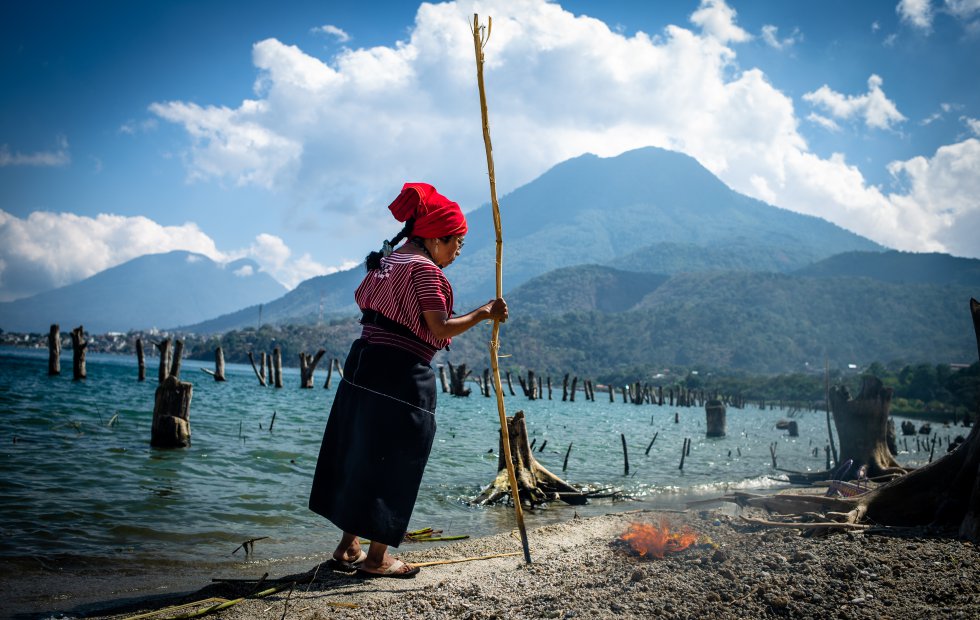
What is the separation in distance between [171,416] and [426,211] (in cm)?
1000

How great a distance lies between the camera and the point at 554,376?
13425 centimetres

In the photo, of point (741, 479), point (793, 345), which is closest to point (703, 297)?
point (793, 345)

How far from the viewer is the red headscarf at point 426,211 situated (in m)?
3.45

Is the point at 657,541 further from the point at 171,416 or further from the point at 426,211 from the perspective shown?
the point at 171,416

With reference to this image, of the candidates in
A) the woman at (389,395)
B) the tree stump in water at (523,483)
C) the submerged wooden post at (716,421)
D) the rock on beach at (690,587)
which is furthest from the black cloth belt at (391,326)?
the submerged wooden post at (716,421)

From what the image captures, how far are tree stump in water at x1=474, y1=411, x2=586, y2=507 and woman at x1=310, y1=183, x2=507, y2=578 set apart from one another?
481 centimetres

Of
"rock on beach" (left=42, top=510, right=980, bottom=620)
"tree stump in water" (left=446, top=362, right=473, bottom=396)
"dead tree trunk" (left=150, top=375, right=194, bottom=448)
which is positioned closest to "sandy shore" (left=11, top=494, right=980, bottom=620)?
"rock on beach" (left=42, top=510, right=980, bottom=620)

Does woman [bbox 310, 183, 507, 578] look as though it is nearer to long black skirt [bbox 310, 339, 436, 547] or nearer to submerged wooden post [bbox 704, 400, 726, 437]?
long black skirt [bbox 310, 339, 436, 547]

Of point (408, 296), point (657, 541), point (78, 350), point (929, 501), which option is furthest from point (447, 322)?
point (78, 350)

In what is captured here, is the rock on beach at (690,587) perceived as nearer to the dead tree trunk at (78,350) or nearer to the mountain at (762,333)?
the dead tree trunk at (78,350)

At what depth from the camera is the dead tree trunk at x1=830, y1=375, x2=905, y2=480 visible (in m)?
9.34

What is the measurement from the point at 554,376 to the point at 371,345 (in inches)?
5231

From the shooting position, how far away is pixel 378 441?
3.27m

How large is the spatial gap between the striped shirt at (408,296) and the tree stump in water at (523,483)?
16.3 ft
